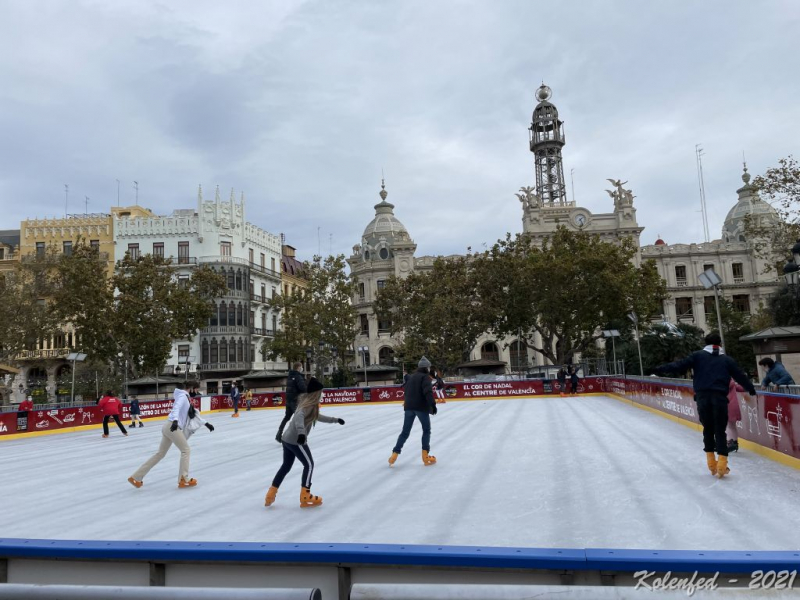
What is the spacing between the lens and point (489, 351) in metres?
62.8

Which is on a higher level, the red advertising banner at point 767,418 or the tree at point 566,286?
the tree at point 566,286

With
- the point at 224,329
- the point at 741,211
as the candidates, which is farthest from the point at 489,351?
the point at 741,211

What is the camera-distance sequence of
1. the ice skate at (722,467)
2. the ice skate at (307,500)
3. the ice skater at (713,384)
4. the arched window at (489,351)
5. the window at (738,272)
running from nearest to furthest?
the ice skate at (307,500), the ice skater at (713,384), the ice skate at (722,467), the arched window at (489,351), the window at (738,272)

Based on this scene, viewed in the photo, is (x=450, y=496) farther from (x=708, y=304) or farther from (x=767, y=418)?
(x=708, y=304)

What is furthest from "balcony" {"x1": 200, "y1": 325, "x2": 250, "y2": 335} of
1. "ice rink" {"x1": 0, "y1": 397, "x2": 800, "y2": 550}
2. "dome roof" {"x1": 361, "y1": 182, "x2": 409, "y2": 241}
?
"ice rink" {"x1": 0, "y1": 397, "x2": 800, "y2": 550}

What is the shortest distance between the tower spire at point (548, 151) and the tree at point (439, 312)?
2760 centimetres

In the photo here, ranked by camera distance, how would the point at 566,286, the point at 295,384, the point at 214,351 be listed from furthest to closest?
the point at 214,351 < the point at 566,286 < the point at 295,384

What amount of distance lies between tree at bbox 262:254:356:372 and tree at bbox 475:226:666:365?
1112cm

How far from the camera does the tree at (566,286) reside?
3941 centimetres

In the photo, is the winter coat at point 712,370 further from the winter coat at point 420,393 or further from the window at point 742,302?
the window at point 742,302

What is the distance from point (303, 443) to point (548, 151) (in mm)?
72672

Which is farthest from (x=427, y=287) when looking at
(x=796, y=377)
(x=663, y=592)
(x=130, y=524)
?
(x=663, y=592)

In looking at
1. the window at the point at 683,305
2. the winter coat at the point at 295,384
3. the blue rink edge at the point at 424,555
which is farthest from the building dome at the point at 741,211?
the blue rink edge at the point at 424,555

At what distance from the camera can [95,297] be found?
123 ft
